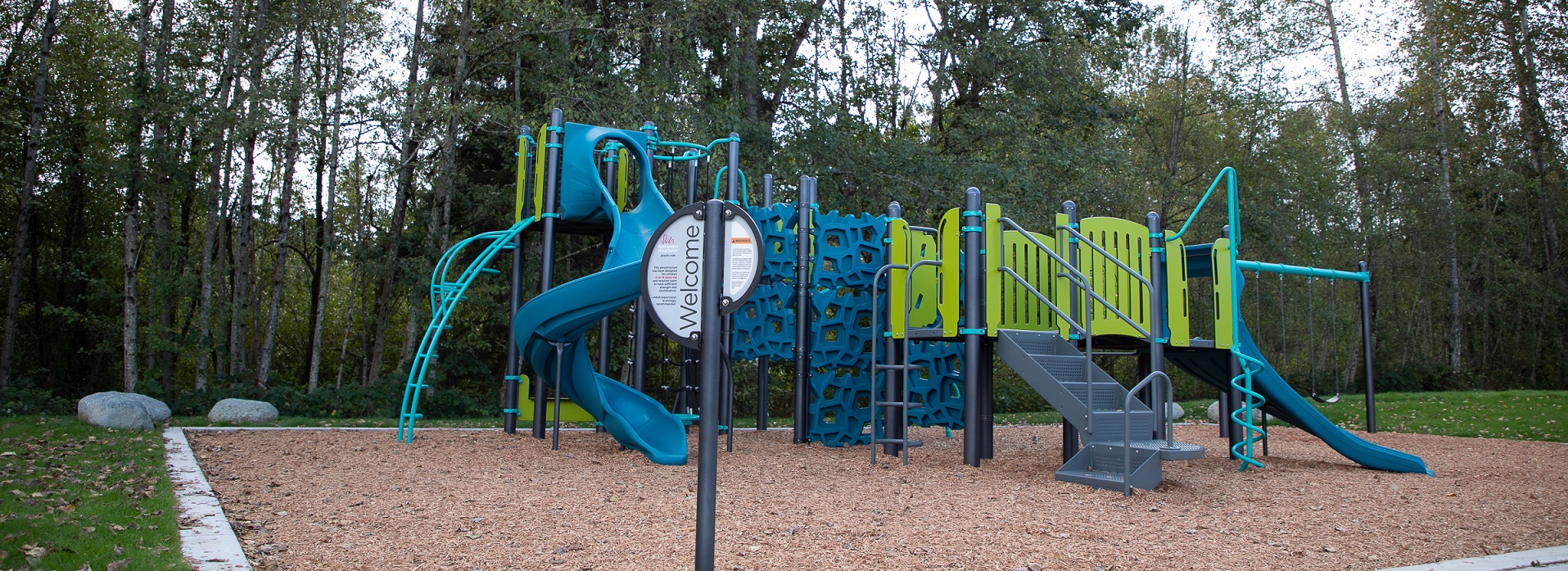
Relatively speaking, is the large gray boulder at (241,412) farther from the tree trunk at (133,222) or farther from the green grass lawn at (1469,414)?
the green grass lawn at (1469,414)

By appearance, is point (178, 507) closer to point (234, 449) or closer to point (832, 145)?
point (234, 449)

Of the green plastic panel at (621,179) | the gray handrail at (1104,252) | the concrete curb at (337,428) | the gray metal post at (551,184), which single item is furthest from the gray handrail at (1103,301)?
the concrete curb at (337,428)

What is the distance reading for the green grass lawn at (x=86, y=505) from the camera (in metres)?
3.88

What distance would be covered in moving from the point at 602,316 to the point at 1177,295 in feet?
15.5

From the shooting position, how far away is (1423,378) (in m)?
21.0

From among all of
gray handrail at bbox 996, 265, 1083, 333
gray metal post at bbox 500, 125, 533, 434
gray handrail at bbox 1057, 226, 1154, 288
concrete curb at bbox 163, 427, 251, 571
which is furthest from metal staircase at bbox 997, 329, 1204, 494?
concrete curb at bbox 163, 427, 251, 571

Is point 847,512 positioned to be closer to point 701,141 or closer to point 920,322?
point 920,322

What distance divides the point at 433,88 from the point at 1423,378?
21.5m

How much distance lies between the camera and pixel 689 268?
3.09 m

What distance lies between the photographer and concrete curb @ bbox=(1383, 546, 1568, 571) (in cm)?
416

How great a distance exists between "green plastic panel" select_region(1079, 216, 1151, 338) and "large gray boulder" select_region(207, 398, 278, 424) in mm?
9944

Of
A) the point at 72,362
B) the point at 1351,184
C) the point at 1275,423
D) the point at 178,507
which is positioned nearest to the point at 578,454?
the point at 178,507

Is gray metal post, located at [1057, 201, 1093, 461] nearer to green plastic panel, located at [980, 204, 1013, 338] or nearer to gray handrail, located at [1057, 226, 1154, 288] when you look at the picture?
gray handrail, located at [1057, 226, 1154, 288]

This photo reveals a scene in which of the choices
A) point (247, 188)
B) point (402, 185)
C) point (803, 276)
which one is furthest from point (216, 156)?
point (803, 276)
